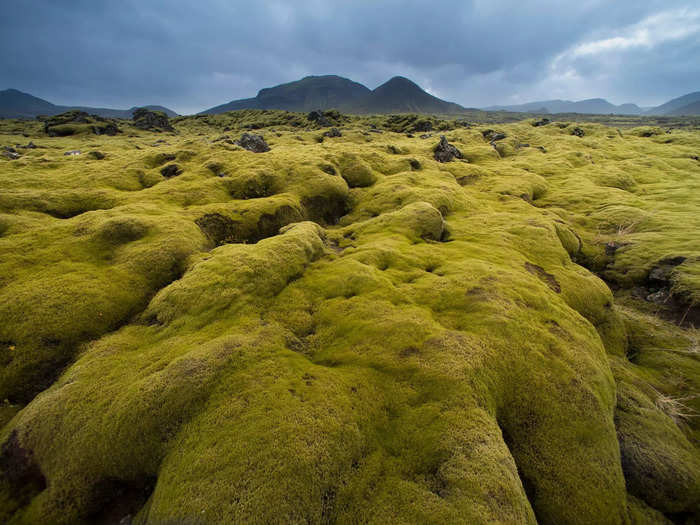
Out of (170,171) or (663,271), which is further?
(170,171)

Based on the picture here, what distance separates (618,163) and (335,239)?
5005cm

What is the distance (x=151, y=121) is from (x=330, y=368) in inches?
6046

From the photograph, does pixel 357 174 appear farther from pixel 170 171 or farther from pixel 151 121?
pixel 151 121

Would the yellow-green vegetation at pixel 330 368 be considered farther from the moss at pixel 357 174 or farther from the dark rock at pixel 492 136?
the dark rock at pixel 492 136

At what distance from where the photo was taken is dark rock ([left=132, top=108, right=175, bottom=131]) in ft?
405

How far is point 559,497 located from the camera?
23.9 feet

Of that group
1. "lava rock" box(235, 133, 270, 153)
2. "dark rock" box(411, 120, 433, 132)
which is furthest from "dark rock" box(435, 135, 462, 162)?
"dark rock" box(411, 120, 433, 132)

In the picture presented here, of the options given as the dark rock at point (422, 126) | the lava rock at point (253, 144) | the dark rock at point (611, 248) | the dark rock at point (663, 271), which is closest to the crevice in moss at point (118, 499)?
the dark rock at point (663, 271)

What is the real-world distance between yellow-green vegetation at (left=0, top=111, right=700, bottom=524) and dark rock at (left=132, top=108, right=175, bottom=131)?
129m

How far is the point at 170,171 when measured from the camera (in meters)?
25.9

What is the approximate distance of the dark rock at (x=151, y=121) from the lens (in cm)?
12344

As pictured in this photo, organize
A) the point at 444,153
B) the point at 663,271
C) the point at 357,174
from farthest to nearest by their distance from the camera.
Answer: the point at 444,153, the point at 357,174, the point at 663,271

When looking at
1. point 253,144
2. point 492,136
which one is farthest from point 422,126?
point 253,144

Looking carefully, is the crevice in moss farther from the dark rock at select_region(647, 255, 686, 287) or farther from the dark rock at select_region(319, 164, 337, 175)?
the dark rock at select_region(647, 255, 686, 287)
